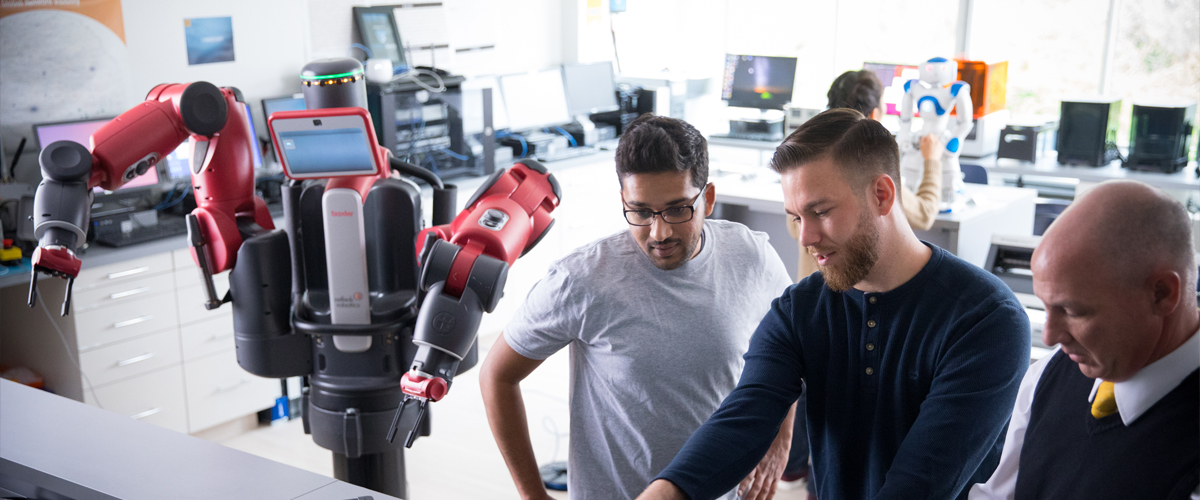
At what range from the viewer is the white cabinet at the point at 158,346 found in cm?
340

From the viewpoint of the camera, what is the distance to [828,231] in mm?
1306

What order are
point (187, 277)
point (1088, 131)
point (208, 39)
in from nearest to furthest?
1. point (187, 277)
2. point (208, 39)
3. point (1088, 131)

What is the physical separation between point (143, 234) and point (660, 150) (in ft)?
8.95

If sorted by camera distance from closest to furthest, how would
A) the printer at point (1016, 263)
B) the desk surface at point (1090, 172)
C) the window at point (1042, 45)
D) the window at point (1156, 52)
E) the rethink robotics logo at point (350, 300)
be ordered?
the rethink robotics logo at point (350, 300) → the printer at point (1016, 263) → the desk surface at point (1090, 172) → the window at point (1156, 52) → the window at point (1042, 45)

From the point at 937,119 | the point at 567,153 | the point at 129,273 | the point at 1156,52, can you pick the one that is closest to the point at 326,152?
the point at 129,273

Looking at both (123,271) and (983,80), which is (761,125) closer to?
(983,80)

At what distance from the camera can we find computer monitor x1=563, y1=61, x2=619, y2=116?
569 cm

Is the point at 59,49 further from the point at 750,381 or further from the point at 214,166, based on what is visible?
the point at 750,381

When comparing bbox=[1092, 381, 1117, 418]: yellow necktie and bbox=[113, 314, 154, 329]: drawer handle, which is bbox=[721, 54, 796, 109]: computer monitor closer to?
bbox=[113, 314, 154, 329]: drawer handle

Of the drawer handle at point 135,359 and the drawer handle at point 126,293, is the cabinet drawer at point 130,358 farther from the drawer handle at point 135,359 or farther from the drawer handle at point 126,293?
the drawer handle at point 126,293

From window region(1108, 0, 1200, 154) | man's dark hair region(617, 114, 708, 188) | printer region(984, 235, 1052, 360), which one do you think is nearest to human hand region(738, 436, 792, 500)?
man's dark hair region(617, 114, 708, 188)

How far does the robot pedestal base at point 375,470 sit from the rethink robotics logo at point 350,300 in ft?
1.02

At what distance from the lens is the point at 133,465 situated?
60.2 inches

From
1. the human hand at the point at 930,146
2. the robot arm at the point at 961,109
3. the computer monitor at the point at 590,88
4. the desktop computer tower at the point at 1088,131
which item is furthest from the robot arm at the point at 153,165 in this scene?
the desktop computer tower at the point at 1088,131
